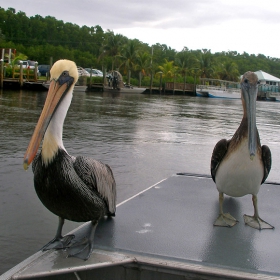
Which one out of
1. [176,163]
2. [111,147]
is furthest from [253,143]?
[111,147]

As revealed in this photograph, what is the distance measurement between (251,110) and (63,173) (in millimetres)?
1424

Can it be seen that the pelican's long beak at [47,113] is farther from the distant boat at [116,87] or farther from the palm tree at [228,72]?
the palm tree at [228,72]

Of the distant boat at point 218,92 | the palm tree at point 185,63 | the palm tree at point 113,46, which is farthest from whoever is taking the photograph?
the palm tree at point 185,63

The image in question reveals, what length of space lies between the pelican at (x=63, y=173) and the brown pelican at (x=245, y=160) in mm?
993

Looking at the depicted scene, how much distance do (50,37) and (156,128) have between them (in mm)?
57020

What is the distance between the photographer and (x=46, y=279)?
2.24 m

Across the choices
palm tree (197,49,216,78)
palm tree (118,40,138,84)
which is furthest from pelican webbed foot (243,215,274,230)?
palm tree (197,49,216,78)

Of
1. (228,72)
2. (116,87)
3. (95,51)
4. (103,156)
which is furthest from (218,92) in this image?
(103,156)

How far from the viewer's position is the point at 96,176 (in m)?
2.45

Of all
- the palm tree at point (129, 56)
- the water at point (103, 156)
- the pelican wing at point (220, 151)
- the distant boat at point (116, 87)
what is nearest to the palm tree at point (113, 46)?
the palm tree at point (129, 56)

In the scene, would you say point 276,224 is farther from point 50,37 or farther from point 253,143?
point 50,37

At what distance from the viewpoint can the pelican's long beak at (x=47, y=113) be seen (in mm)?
2182

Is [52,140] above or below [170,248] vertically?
above

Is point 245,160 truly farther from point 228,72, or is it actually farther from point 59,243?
point 228,72
